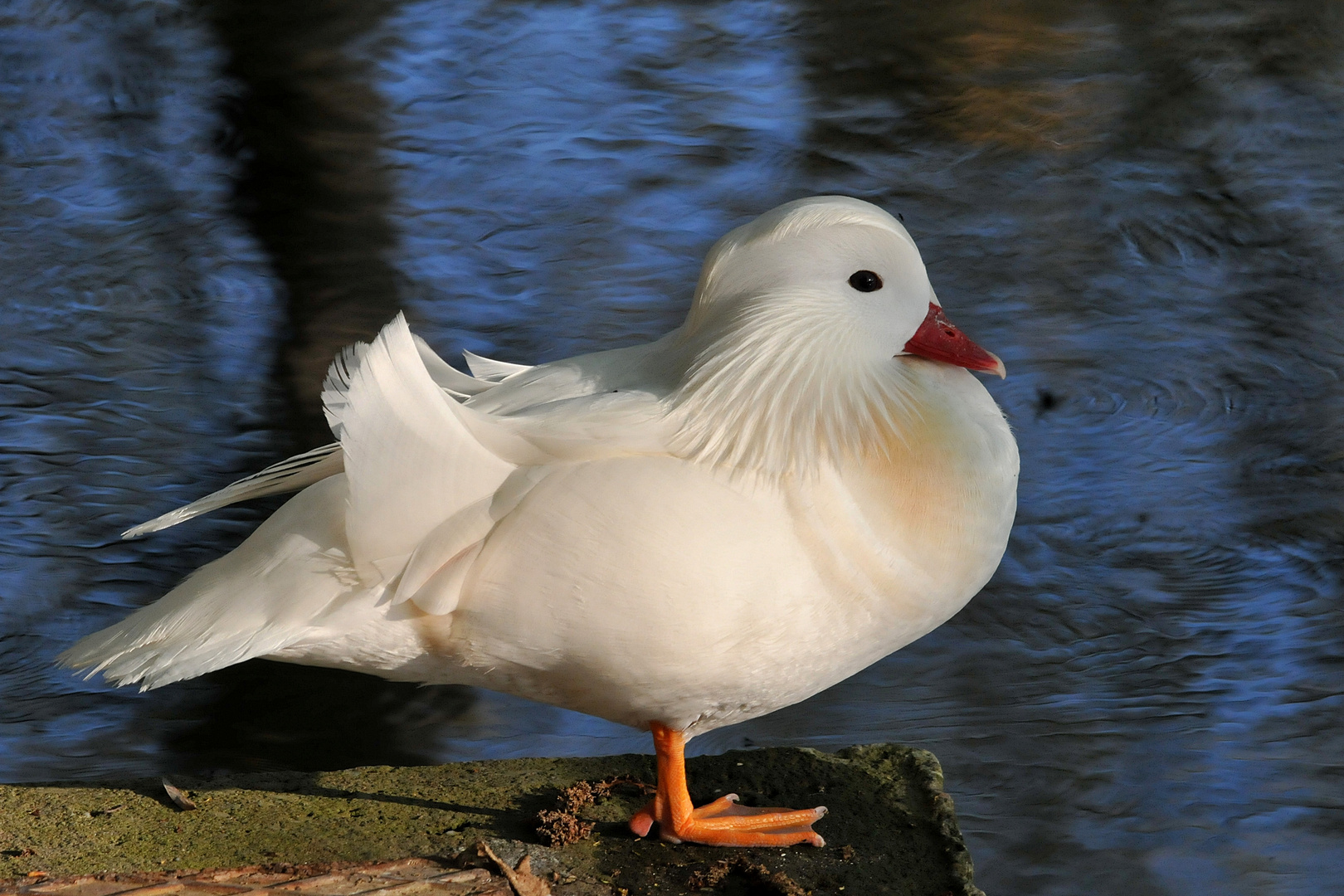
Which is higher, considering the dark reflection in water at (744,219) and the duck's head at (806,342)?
the duck's head at (806,342)

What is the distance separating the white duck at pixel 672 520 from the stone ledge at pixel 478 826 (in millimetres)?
287

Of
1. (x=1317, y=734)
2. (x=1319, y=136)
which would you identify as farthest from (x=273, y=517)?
(x=1319, y=136)

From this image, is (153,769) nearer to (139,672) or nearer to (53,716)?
(53,716)

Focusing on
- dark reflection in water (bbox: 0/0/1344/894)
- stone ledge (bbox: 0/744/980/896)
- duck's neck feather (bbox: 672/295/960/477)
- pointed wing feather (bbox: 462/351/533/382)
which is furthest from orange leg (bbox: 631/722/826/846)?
pointed wing feather (bbox: 462/351/533/382)

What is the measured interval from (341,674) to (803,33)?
17.4 ft

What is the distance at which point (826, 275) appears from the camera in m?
2.27

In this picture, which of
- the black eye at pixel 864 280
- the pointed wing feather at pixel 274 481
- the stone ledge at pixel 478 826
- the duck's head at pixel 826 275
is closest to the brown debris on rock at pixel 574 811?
the stone ledge at pixel 478 826

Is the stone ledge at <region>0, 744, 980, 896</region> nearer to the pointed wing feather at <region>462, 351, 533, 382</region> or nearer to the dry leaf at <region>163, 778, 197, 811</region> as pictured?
the dry leaf at <region>163, 778, 197, 811</region>

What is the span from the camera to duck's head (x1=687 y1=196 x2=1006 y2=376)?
2260mm

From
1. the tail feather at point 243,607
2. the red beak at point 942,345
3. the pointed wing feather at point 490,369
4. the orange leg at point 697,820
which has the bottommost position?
the orange leg at point 697,820

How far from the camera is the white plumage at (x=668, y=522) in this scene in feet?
7.02

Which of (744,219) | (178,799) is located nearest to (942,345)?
(178,799)

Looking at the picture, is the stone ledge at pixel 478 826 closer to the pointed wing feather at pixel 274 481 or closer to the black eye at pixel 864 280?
the pointed wing feather at pixel 274 481

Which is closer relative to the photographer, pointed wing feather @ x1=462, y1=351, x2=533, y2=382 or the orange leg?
the orange leg
